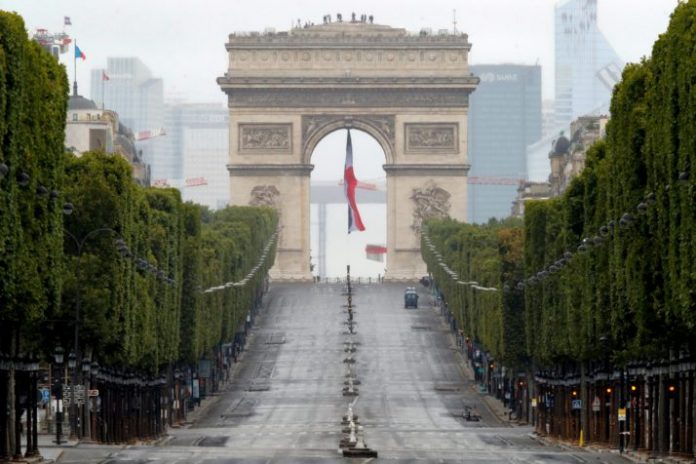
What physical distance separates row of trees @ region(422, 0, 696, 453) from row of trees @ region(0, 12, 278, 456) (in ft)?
52.3

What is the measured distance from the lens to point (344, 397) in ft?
399

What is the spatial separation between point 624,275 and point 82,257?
2084 cm

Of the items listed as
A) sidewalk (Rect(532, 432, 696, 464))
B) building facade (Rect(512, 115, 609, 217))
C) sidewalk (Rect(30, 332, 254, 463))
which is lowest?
sidewalk (Rect(532, 432, 696, 464))

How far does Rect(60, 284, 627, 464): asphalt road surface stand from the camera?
7500 cm

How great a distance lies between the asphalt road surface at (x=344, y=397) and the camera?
75.0 meters

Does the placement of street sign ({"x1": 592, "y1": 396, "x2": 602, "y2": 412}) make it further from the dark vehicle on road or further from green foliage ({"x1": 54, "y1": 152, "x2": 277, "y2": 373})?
the dark vehicle on road

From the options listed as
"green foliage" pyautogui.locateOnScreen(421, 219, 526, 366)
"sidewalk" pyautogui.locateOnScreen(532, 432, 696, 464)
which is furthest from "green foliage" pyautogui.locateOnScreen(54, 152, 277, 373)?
"sidewalk" pyautogui.locateOnScreen(532, 432, 696, 464)

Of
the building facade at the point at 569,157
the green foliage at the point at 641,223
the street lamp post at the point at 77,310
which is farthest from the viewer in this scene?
the building facade at the point at 569,157

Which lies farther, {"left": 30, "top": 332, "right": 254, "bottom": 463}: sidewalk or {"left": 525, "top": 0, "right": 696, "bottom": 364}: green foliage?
{"left": 30, "top": 332, "right": 254, "bottom": 463}: sidewalk

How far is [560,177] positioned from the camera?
18375 centimetres

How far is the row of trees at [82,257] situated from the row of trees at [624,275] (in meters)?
15.9

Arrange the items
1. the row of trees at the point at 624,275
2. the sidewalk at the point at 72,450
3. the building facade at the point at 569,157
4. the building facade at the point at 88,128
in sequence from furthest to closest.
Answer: the building facade at the point at 569,157 → the building facade at the point at 88,128 → the sidewalk at the point at 72,450 → the row of trees at the point at 624,275

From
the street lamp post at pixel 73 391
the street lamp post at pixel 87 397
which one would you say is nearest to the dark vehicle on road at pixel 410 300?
the street lamp post at pixel 87 397

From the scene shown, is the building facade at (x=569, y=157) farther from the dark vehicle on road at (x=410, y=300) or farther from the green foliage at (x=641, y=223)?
the green foliage at (x=641, y=223)
